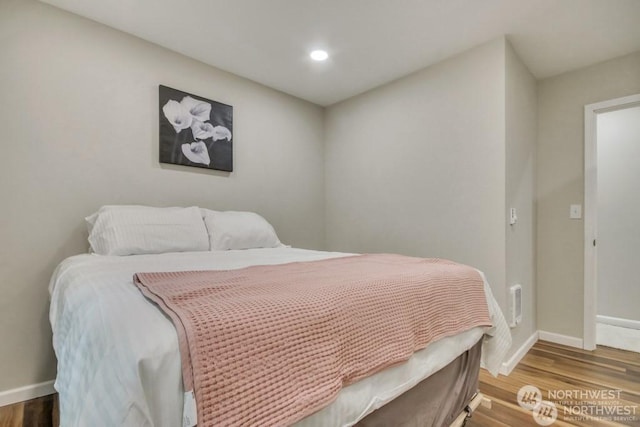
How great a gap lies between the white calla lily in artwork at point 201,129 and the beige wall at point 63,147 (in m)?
0.27

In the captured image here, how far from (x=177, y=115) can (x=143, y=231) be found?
105 centimetres

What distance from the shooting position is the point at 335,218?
356 cm

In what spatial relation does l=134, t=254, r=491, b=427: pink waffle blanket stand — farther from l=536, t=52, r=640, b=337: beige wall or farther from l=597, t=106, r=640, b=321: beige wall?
l=597, t=106, r=640, b=321: beige wall

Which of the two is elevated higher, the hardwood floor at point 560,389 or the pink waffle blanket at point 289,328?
the pink waffle blanket at point 289,328

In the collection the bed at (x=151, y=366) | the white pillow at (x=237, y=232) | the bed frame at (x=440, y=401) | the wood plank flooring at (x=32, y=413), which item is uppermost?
the white pillow at (x=237, y=232)

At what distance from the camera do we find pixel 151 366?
58 centimetres

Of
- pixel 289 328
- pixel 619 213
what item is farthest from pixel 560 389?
pixel 619 213

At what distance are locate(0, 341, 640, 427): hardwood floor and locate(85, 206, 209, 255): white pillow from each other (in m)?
0.95

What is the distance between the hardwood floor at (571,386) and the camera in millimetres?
1658

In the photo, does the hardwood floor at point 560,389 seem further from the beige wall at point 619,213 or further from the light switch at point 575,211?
the light switch at point 575,211

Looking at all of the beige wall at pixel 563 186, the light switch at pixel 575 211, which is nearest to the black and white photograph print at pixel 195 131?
the beige wall at pixel 563 186

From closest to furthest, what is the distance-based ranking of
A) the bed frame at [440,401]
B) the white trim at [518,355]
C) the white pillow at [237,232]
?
1. the bed frame at [440,401]
2. the white trim at [518,355]
3. the white pillow at [237,232]

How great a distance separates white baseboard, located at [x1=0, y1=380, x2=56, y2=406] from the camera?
1.79 metres

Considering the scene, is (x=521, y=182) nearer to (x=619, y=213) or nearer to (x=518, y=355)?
(x=518, y=355)
